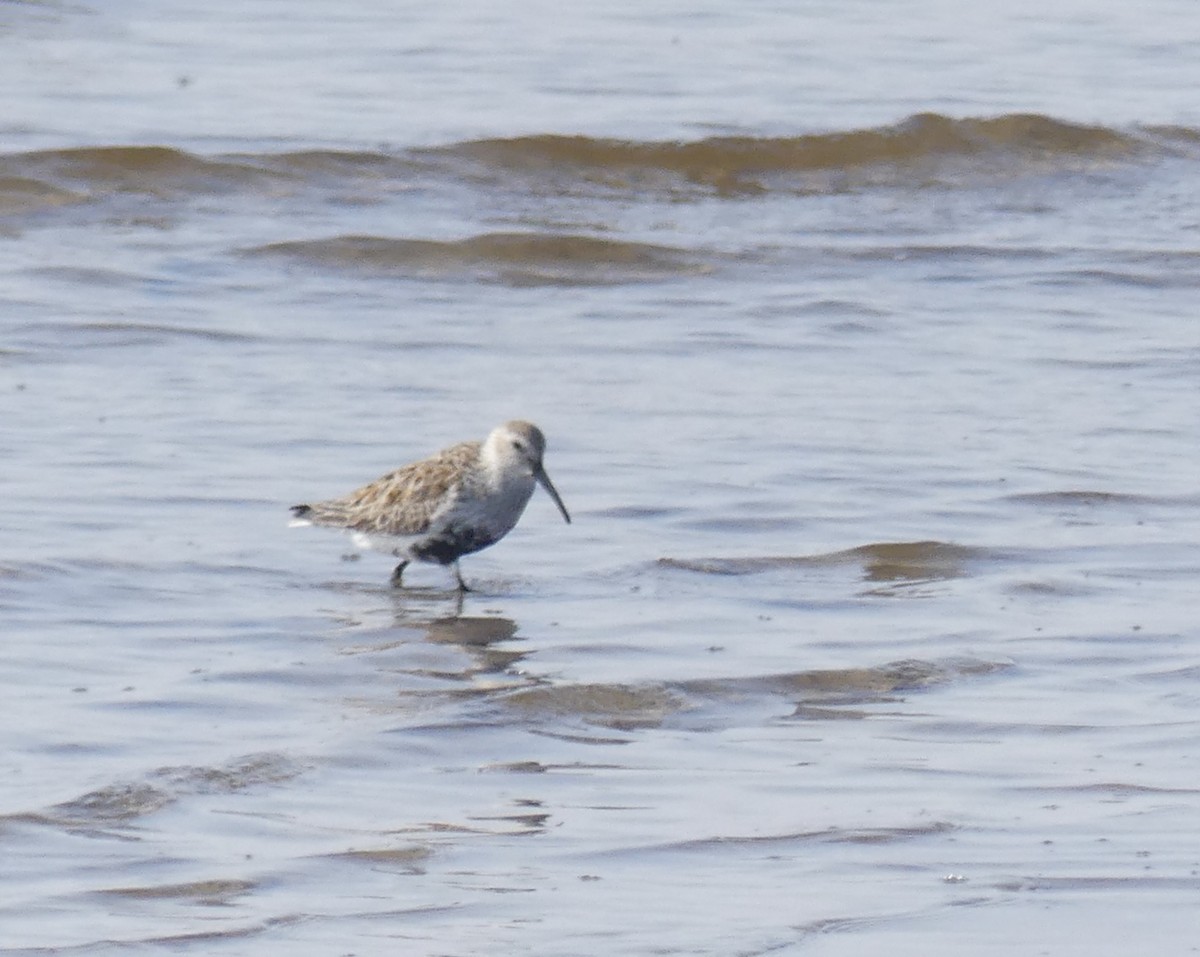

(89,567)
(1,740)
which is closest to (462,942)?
(1,740)

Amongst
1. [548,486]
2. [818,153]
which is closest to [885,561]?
[548,486]

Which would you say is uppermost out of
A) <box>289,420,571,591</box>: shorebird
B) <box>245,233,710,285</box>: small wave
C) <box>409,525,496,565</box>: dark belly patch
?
<box>245,233,710,285</box>: small wave

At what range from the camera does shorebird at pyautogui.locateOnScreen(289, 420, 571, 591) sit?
8.67 meters

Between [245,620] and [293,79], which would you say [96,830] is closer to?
[245,620]

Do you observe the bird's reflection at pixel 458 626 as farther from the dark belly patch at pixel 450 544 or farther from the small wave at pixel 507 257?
the small wave at pixel 507 257

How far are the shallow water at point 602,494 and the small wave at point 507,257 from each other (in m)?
0.04

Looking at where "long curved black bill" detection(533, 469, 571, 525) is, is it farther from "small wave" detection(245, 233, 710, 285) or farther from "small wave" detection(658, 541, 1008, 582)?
"small wave" detection(245, 233, 710, 285)

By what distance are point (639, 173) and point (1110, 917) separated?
11480mm

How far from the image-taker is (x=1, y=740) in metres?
6.41

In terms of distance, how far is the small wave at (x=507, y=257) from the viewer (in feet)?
44.5

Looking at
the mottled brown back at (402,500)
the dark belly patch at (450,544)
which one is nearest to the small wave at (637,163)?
the mottled brown back at (402,500)

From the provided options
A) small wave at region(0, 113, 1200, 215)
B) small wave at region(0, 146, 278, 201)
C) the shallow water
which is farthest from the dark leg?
small wave at region(0, 146, 278, 201)

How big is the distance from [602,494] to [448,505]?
0.89 meters

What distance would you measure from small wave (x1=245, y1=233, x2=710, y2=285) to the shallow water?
4 cm
